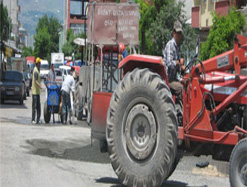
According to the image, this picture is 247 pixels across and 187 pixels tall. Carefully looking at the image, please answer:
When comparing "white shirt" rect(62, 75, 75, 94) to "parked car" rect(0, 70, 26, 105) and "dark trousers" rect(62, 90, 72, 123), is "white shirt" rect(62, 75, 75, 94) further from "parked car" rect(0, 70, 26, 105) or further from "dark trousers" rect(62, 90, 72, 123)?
"parked car" rect(0, 70, 26, 105)

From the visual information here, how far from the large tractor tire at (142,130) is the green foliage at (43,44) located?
112563 mm

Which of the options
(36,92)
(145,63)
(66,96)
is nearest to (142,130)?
(145,63)

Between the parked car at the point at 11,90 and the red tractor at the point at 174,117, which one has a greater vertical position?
the red tractor at the point at 174,117

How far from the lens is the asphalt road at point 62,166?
8.49 meters

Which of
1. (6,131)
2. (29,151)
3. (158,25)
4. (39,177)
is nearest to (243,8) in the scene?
(158,25)

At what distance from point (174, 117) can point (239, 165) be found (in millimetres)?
1049

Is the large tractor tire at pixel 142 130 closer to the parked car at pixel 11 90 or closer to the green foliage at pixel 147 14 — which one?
the parked car at pixel 11 90

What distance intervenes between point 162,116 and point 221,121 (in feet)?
2.41

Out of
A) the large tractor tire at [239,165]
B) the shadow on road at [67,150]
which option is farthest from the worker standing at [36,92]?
the large tractor tire at [239,165]

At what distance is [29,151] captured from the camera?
1170 centimetres

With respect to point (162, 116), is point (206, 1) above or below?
above

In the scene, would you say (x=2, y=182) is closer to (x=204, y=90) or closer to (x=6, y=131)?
(x=204, y=90)

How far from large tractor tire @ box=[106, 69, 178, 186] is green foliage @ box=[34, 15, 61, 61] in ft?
365

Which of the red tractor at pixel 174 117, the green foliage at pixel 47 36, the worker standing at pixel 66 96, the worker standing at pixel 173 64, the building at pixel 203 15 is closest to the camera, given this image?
the red tractor at pixel 174 117
